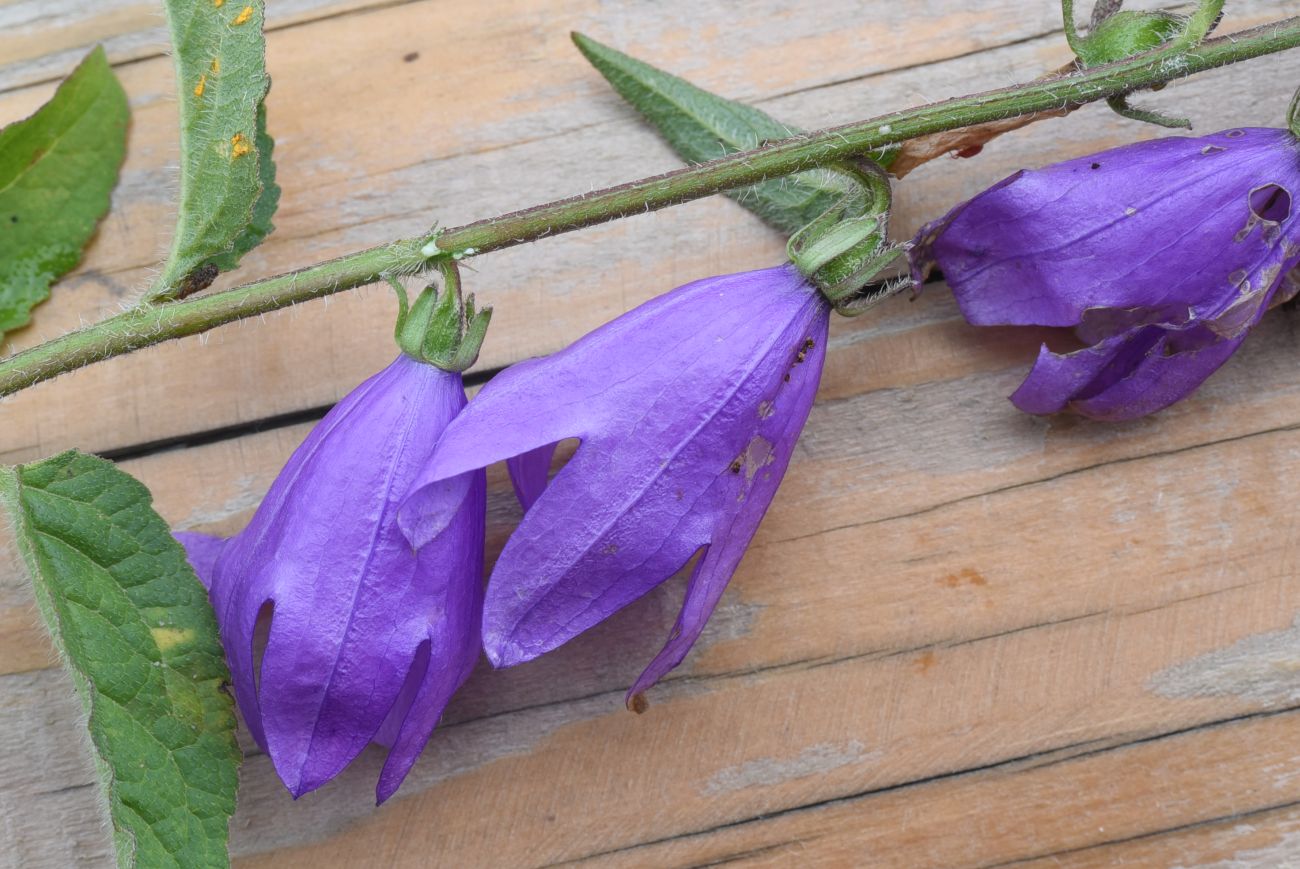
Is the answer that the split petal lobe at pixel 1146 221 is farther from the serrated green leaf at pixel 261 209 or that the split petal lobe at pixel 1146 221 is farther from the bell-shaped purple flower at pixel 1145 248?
the serrated green leaf at pixel 261 209

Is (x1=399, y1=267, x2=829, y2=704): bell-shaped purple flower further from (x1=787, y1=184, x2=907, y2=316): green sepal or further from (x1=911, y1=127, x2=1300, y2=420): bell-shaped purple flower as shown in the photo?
(x1=911, y1=127, x2=1300, y2=420): bell-shaped purple flower

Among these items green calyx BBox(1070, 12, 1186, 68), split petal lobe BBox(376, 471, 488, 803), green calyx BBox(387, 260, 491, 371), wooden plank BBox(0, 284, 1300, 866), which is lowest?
wooden plank BBox(0, 284, 1300, 866)

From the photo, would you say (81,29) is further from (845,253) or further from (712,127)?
(845,253)

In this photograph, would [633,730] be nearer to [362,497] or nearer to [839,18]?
[362,497]

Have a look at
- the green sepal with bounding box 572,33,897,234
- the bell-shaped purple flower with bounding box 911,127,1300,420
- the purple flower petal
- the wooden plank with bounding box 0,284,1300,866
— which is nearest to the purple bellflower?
the purple flower petal

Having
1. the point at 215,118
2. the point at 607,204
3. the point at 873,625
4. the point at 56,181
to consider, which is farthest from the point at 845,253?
the point at 56,181

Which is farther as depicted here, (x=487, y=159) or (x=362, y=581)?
(x=487, y=159)

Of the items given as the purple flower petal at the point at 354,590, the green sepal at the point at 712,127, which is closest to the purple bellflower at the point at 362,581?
the purple flower petal at the point at 354,590
